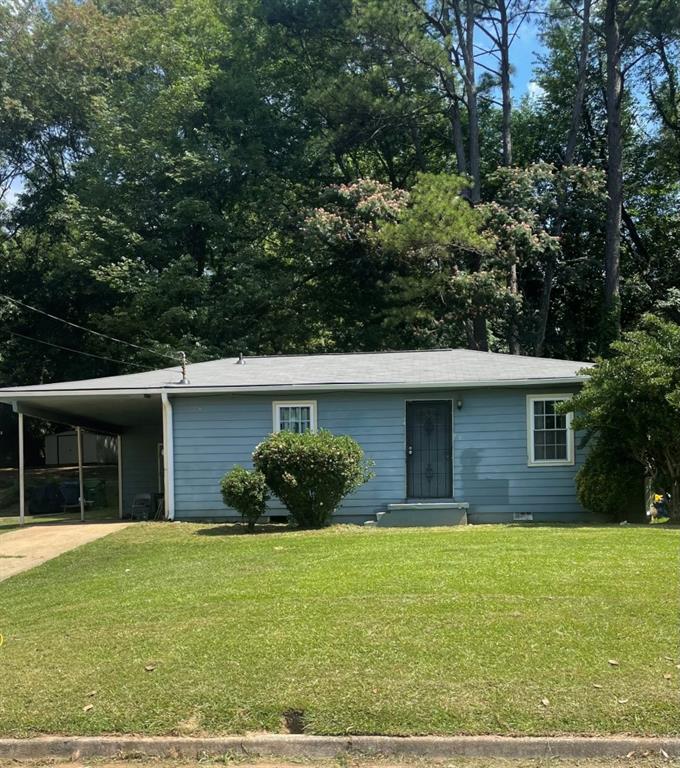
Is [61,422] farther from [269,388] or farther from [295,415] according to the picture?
[295,415]

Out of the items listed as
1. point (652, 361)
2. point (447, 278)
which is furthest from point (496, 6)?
point (652, 361)

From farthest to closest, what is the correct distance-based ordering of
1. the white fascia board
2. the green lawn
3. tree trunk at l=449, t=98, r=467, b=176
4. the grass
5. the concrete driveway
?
tree trunk at l=449, t=98, r=467, b=176
the white fascia board
the concrete driveway
the green lawn
the grass

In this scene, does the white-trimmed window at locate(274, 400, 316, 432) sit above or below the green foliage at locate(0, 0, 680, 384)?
below

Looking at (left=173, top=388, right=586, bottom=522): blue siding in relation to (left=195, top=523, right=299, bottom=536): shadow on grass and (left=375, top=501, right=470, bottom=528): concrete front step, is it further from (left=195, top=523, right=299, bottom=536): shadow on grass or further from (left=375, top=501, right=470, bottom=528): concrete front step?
(left=195, top=523, right=299, bottom=536): shadow on grass

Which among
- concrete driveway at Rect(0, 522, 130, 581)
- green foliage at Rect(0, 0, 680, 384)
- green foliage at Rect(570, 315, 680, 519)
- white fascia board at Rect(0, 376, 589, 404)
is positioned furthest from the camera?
green foliage at Rect(0, 0, 680, 384)

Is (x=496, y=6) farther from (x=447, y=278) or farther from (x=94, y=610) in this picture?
(x=94, y=610)

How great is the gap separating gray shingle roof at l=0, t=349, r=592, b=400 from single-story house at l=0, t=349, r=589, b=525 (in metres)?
0.04

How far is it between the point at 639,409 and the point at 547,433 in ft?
7.77

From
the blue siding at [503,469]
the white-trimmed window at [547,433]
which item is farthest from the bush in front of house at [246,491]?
the white-trimmed window at [547,433]

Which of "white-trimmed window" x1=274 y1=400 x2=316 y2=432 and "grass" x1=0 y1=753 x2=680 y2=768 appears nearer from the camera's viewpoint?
"grass" x1=0 y1=753 x2=680 y2=768

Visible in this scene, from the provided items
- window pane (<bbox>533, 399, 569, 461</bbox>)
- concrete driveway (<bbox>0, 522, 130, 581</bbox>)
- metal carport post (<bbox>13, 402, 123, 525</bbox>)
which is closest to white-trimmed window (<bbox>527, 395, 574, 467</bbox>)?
window pane (<bbox>533, 399, 569, 461</bbox>)

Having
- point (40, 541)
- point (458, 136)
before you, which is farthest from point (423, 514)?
point (458, 136)

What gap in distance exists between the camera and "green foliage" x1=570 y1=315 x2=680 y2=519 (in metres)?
11.7

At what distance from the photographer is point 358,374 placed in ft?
48.8
